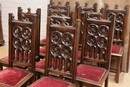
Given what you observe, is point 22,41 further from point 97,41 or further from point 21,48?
point 97,41

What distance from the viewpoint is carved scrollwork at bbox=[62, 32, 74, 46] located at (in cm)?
186

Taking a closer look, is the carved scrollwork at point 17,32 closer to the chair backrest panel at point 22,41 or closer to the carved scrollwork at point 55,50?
the chair backrest panel at point 22,41

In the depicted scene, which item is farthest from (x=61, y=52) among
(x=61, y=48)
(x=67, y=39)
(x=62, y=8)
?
(x=62, y=8)

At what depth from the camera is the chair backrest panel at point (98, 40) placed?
7.16 feet

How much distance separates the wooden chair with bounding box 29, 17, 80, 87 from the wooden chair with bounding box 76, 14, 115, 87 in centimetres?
19

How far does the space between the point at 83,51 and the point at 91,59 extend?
0.45 feet

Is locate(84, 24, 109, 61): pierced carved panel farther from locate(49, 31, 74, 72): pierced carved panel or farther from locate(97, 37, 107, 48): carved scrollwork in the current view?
locate(49, 31, 74, 72): pierced carved panel

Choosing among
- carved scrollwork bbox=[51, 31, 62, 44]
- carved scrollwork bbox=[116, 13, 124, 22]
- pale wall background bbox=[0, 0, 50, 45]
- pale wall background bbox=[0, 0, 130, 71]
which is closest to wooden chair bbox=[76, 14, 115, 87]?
carved scrollwork bbox=[51, 31, 62, 44]

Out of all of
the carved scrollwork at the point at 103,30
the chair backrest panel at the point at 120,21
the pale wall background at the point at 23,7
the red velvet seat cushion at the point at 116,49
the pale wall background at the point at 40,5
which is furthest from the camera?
the pale wall background at the point at 23,7

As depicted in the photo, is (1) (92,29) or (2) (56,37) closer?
(2) (56,37)

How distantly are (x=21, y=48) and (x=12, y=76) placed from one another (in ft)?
1.08

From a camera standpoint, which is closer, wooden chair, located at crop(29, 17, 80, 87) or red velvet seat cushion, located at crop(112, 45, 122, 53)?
wooden chair, located at crop(29, 17, 80, 87)

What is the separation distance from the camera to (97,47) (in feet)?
7.48

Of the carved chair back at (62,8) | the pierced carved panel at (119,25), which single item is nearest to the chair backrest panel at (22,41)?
the carved chair back at (62,8)
